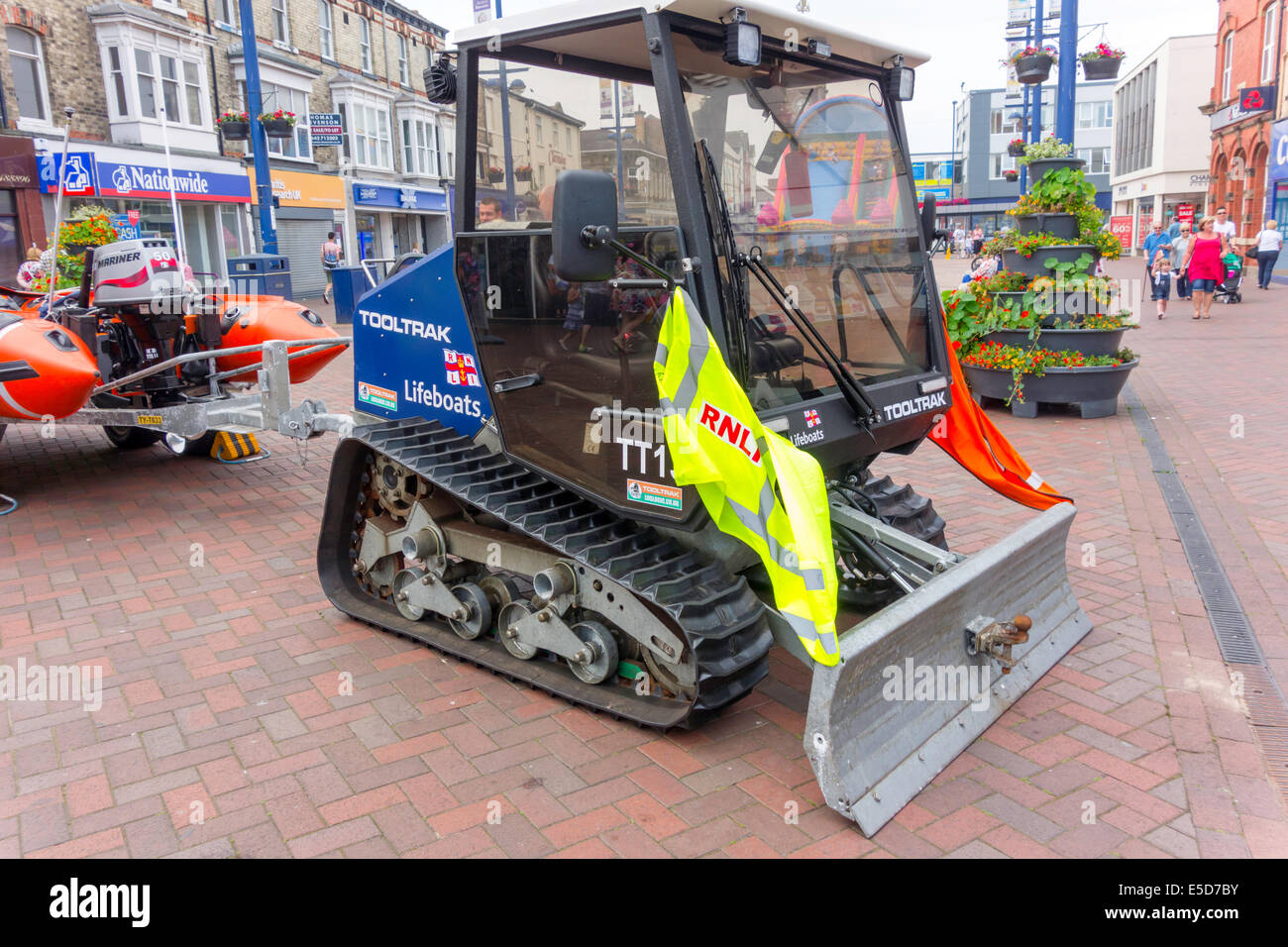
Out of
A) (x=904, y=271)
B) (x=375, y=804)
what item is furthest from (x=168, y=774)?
(x=904, y=271)

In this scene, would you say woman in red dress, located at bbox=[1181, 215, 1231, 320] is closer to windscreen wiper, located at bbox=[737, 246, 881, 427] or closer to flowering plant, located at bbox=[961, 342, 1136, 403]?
flowering plant, located at bbox=[961, 342, 1136, 403]

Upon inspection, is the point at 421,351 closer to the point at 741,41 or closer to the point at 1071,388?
the point at 741,41

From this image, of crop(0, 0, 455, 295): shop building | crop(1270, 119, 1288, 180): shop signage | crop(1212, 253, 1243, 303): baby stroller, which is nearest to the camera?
crop(1212, 253, 1243, 303): baby stroller

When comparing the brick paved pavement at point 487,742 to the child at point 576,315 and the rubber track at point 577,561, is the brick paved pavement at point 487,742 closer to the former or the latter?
the rubber track at point 577,561

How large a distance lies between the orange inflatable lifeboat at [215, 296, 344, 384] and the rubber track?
270 centimetres

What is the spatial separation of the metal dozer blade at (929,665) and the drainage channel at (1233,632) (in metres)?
0.68

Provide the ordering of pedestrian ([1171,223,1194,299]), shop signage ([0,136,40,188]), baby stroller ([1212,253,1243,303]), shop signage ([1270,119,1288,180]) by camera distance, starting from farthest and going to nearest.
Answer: shop signage ([1270,119,1288,180]), pedestrian ([1171,223,1194,299]), baby stroller ([1212,253,1243,303]), shop signage ([0,136,40,188])

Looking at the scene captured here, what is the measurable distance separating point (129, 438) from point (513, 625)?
5.93 metres

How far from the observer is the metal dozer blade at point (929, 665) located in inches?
119

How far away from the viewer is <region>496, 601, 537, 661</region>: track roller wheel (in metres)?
4.07

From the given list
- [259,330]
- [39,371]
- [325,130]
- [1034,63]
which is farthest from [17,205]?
[1034,63]

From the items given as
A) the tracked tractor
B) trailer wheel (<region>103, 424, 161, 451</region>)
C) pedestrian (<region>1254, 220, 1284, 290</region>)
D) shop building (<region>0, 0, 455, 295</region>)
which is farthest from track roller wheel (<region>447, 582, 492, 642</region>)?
pedestrian (<region>1254, 220, 1284, 290</region>)

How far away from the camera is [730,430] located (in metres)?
3.09

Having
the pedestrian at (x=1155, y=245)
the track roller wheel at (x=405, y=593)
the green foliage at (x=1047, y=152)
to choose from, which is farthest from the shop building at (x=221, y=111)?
the pedestrian at (x=1155, y=245)
